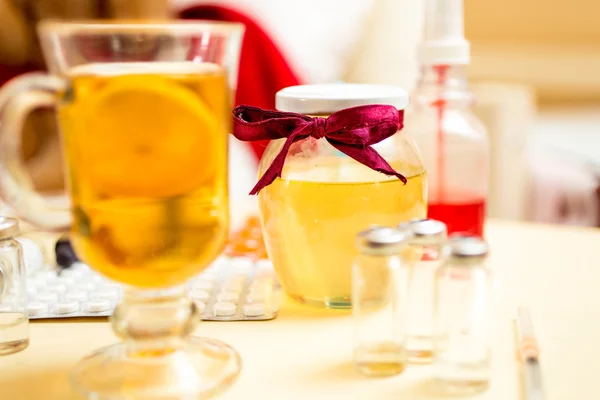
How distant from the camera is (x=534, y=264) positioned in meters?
0.74

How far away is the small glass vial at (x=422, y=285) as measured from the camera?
1.62 ft

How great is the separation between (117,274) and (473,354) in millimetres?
235

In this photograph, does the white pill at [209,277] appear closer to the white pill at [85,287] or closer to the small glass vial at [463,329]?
the white pill at [85,287]

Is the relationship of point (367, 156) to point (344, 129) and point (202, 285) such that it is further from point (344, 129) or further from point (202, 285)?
point (202, 285)

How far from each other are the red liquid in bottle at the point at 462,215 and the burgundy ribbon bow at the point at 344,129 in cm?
18

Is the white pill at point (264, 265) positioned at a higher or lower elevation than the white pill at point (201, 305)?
higher

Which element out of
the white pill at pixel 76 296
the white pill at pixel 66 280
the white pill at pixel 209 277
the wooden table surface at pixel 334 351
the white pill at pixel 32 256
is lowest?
the wooden table surface at pixel 334 351

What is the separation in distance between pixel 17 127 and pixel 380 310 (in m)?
0.26

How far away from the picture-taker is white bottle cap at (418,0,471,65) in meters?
0.70

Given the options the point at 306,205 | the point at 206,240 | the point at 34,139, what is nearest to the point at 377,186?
the point at 306,205

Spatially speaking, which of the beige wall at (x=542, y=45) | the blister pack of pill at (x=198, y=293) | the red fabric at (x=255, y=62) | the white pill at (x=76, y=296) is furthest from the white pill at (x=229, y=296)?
the beige wall at (x=542, y=45)

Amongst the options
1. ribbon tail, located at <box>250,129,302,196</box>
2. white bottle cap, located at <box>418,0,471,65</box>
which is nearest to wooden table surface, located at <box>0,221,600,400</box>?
ribbon tail, located at <box>250,129,302,196</box>

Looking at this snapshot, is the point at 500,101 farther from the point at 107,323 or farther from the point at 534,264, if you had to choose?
the point at 107,323

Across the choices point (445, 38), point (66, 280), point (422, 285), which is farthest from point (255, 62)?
point (422, 285)
